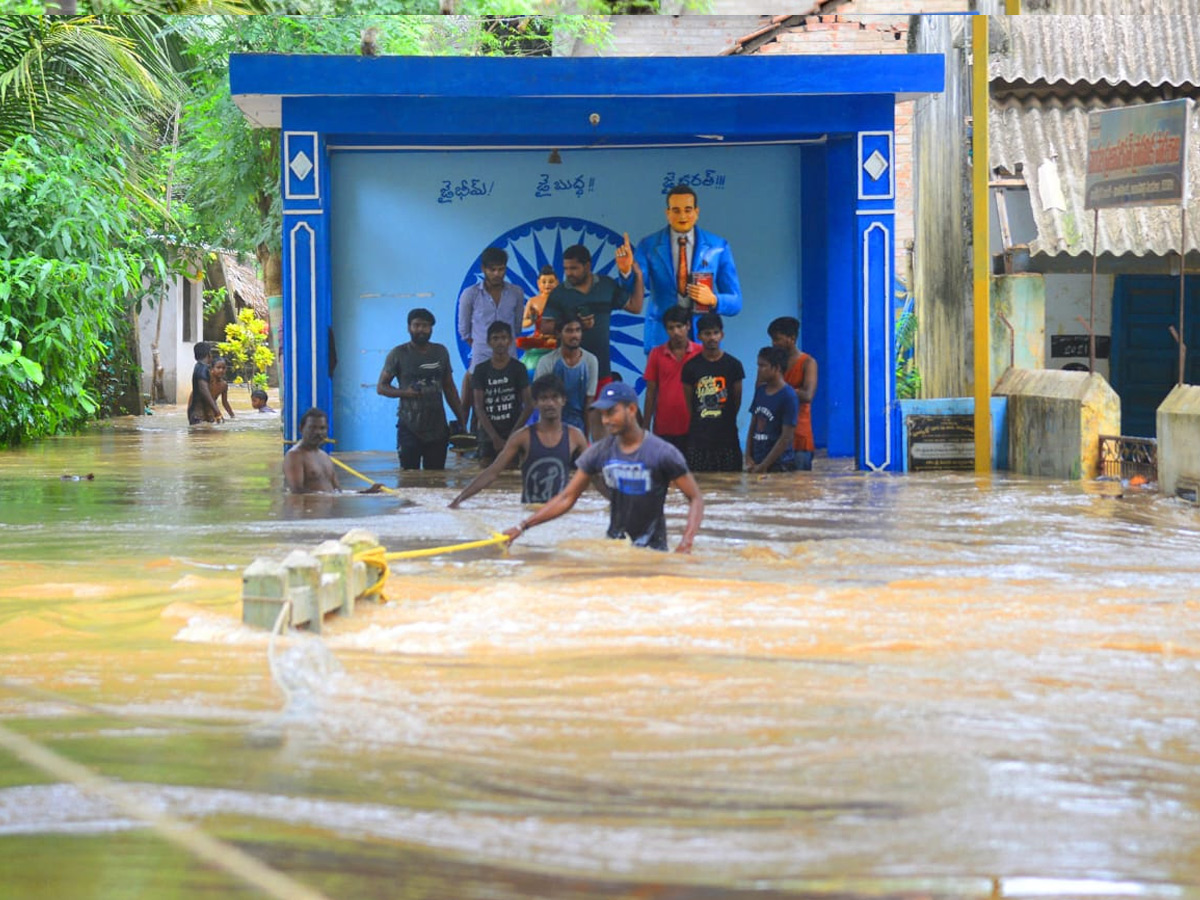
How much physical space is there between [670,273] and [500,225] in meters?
1.88

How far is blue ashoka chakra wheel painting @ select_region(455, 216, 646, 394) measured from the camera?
1556 cm

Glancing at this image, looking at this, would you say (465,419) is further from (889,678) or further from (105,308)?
(889,678)

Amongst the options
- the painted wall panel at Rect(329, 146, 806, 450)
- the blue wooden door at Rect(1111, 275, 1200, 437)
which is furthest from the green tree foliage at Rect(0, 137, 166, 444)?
the blue wooden door at Rect(1111, 275, 1200, 437)

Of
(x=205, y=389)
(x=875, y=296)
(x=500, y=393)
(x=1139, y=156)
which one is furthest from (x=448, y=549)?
(x=205, y=389)

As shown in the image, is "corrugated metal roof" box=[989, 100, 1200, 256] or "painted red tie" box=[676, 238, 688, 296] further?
"corrugated metal roof" box=[989, 100, 1200, 256]

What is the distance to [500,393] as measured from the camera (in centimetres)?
1332

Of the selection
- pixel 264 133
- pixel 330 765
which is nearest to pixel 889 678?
pixel 330 765

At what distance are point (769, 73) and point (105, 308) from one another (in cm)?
867

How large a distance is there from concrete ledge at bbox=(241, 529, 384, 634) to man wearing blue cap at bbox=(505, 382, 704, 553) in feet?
5.82

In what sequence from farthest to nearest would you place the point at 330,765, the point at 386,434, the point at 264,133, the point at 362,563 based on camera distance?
the point at 264,133 < the point at 386,434 < the point at 362,563 < the point at 330,765

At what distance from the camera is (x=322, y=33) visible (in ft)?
60.9

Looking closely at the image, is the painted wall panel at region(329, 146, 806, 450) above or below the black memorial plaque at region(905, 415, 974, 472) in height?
above

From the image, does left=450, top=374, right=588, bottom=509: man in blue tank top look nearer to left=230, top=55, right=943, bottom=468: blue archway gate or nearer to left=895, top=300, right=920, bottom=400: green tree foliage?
left=230, top=55, right=943, bottom=468: blue archway gate

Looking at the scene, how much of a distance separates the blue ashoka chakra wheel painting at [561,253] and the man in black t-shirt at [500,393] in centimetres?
236
